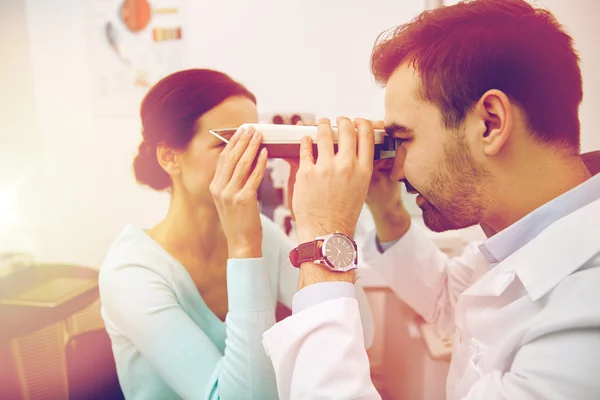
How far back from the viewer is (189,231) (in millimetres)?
889

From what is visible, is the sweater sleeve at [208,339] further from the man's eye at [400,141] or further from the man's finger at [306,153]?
the man's eye at [400,141]

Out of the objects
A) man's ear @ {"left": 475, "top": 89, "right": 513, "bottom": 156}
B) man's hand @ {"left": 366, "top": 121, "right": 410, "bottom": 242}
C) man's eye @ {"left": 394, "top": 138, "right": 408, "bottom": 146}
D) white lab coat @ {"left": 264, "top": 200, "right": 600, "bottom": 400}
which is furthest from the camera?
man's hand @ {"left": 366, "top": 121, "right": 410, "bottom": 242}

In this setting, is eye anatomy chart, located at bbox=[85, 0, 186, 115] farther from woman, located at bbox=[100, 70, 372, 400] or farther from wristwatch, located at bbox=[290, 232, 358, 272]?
wristwatch, located at bbox=[290, 232, 358, 272]

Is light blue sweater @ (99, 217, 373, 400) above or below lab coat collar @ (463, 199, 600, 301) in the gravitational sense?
below

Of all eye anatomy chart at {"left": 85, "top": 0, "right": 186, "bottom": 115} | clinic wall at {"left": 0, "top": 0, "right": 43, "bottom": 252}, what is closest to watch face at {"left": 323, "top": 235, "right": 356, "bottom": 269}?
eye anatomy chart at {"left": 85, "top": 0, "right": 186, "bottom": 115}

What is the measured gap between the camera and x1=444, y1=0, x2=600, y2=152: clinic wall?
884 millimetres

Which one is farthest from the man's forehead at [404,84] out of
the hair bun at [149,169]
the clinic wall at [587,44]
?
the hair bun at [149,169]

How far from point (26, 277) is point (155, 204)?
0.27 meters

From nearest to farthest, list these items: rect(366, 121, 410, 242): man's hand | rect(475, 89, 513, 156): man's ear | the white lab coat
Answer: the white lab coat → rect(475, 89, 513, 156): man's ear → rect(366, 121, 410, 242): man's hand

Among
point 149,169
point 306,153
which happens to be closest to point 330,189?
point 306,153

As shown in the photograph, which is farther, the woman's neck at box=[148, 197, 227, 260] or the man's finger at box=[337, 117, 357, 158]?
the woman's neck at box=[148, 197, 227, 260]

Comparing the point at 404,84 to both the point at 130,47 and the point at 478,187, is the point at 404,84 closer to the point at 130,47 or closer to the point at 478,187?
the point at 478,187

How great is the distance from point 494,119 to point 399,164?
187mm

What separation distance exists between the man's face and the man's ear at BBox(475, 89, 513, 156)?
3 centimetres
